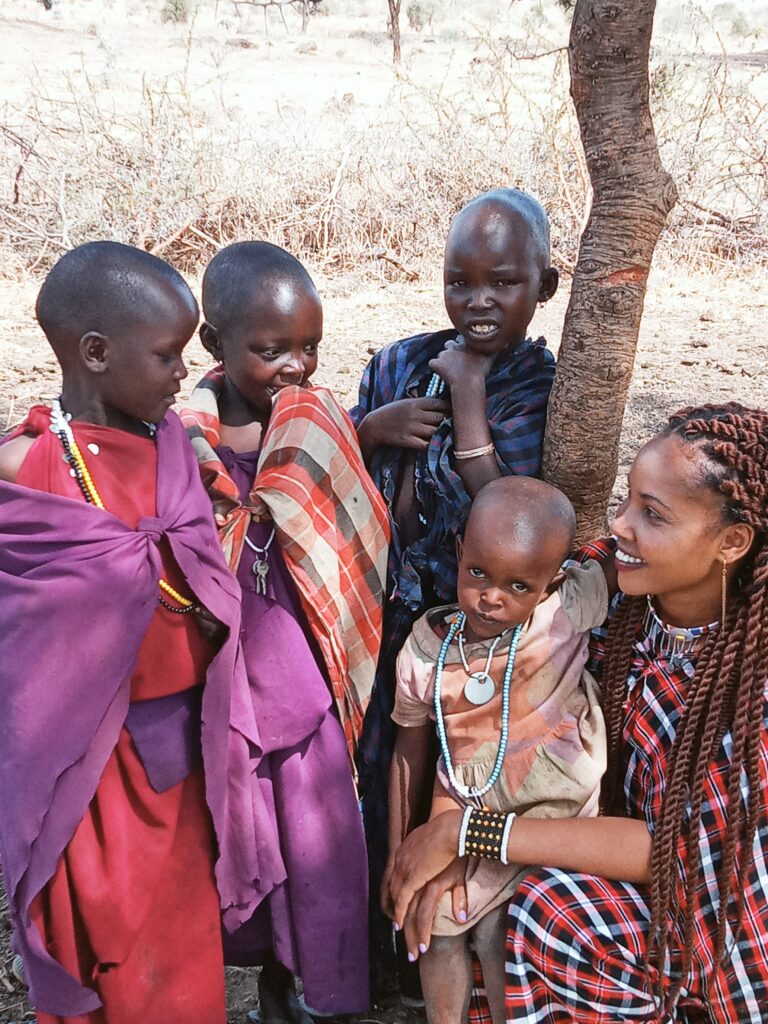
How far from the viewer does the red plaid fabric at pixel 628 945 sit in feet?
5.51

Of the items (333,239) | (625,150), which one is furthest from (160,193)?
(625,150)

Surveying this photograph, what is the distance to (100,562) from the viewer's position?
153cm

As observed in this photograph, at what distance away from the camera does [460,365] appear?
6.51ft

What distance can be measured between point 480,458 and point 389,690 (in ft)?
1.98

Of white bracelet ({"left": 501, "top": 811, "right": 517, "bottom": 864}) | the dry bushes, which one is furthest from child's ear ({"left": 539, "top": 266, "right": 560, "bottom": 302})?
the dry bushes

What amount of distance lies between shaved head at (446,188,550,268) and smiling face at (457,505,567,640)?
64 cm

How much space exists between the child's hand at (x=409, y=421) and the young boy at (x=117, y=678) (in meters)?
0.48

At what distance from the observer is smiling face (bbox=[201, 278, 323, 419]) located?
186 centimetres

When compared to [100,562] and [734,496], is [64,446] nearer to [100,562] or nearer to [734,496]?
[100,562]

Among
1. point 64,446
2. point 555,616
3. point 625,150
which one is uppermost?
point 625,150

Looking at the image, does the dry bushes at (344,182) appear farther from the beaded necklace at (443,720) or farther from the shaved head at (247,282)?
the beaded necklace at (443,720)

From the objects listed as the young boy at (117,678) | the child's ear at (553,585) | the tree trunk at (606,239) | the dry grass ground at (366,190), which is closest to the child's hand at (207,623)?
the young boy at (117,678)

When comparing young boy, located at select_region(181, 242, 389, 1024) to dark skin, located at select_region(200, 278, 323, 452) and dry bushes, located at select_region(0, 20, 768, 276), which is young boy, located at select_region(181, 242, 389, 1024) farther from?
dry bushes, located at select_region(0, 20, 768, 276)

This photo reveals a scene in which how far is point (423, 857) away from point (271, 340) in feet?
3.54
